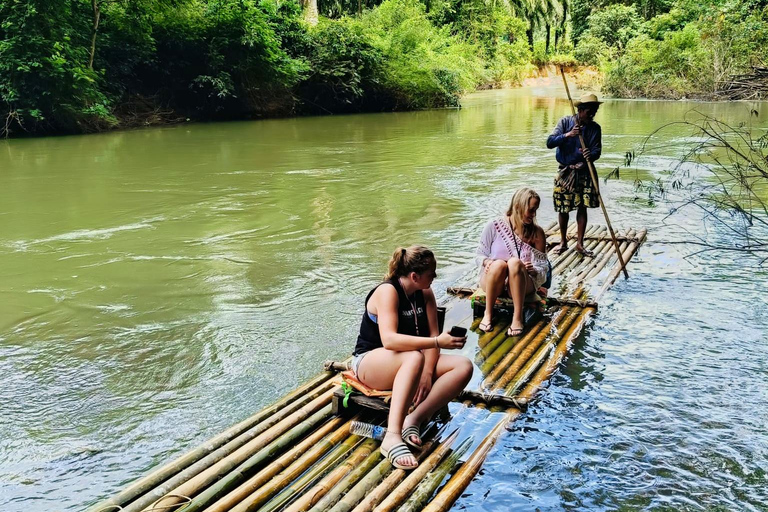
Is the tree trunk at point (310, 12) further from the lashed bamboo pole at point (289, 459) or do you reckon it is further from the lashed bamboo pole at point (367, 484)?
the lashed bamboo pole at point (367, 484)

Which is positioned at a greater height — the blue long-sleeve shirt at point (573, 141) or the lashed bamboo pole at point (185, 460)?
the blue long-sleeve shirt at point (573, 141)

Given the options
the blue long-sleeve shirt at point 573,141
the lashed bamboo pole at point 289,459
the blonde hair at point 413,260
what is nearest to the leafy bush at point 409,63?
the blue long-sleeve shirt at point 573,141

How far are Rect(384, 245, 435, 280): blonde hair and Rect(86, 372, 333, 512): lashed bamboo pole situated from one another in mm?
949

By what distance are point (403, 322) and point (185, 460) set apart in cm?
115

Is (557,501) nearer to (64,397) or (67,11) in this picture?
(64,397)

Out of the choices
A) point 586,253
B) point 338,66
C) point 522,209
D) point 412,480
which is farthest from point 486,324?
point 338,66

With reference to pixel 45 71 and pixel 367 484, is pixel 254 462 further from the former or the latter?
pixel 45 71

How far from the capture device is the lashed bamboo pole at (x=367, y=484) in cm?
262

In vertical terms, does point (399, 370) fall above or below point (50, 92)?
below

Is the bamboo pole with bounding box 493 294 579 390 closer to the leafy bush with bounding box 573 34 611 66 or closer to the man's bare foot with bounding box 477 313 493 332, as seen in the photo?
the man's bare foot with bounding box 477 313 493 332

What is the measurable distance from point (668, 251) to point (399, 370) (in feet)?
15.2

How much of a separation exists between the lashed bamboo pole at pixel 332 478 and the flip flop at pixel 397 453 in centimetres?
10

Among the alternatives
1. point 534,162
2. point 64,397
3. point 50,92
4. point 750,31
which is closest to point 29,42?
point 50,92

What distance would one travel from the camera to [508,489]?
9.68ft
